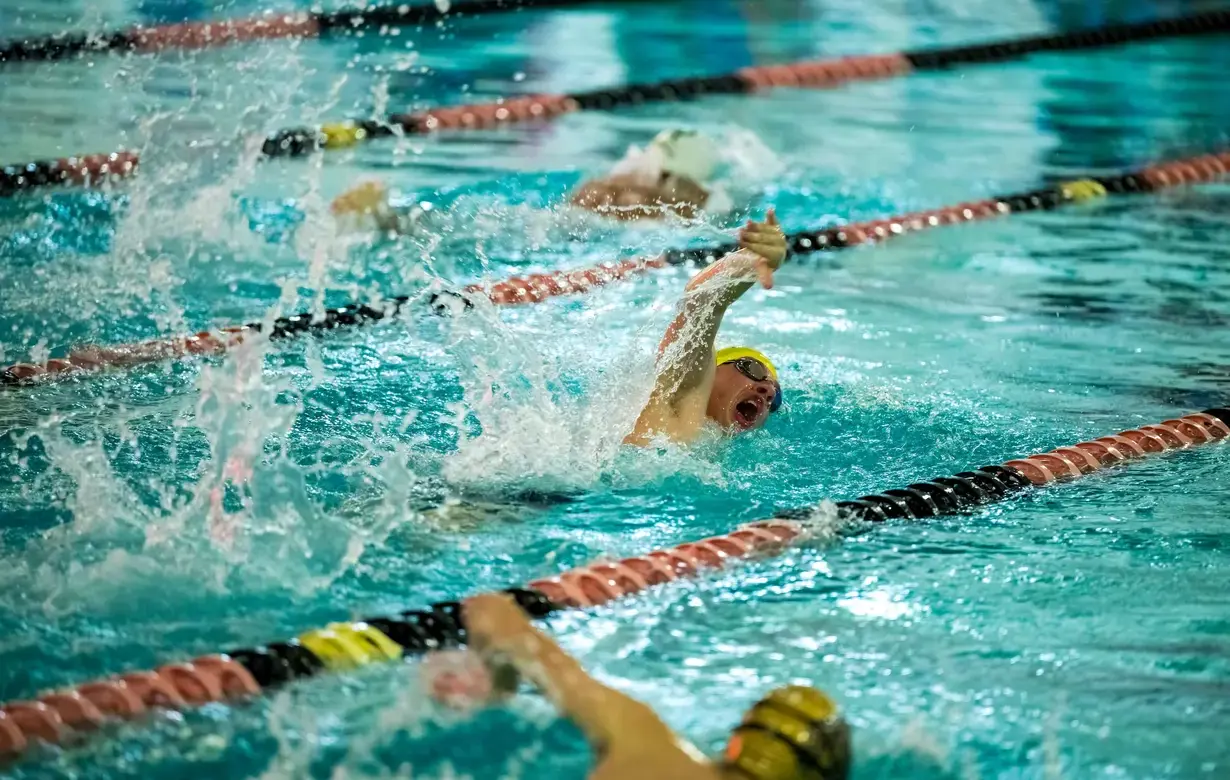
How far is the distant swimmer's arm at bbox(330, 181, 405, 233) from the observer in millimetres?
5465

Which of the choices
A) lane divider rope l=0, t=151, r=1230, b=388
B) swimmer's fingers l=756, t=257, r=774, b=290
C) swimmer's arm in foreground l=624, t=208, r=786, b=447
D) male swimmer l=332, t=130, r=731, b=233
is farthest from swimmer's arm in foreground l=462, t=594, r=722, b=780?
male swimmer l=332, t=130, r=731, b=233

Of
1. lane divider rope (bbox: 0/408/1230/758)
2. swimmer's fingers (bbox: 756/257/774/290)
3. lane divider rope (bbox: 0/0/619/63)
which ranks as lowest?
lane divider rope (bbox: 0/408/1230/758)

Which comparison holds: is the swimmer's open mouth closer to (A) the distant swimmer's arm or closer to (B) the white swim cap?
(A) the distant swimmer's arm

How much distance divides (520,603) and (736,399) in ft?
3.13

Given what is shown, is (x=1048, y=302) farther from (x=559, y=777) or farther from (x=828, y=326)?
(x=559, y=777)

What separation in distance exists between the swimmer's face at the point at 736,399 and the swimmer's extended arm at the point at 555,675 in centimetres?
175

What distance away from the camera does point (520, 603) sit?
279cm

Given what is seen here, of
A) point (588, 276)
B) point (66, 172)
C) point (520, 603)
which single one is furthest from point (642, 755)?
point (66, 172)

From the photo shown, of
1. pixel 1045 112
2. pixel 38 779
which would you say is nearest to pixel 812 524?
pixel 38 779

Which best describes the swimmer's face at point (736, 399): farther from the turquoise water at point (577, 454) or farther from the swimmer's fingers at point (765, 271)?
the swimmer's fingers at point (765, 271)

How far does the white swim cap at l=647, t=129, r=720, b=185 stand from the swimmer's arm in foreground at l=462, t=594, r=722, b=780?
4253 millimetres

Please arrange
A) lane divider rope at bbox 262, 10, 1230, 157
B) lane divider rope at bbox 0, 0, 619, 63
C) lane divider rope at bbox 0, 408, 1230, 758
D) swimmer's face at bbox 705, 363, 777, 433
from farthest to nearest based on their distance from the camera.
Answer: lane divider rope at bbox 0, 0, 619, 63, lane divider rope at bbox 262, 10, 1230, 157, swimmer's face at bbox 705, 363, 777, 433, lane divider rope at bbox 0, 408, 1230, 758

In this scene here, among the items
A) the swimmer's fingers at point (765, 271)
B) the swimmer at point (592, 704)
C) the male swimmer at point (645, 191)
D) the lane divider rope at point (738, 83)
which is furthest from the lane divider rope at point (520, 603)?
the lane divider rope at point (738, 83)

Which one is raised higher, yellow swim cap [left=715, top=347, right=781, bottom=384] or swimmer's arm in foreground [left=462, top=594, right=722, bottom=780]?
swimmer's arm in foreground [left=462, top=594, right=722, bottom=780]
